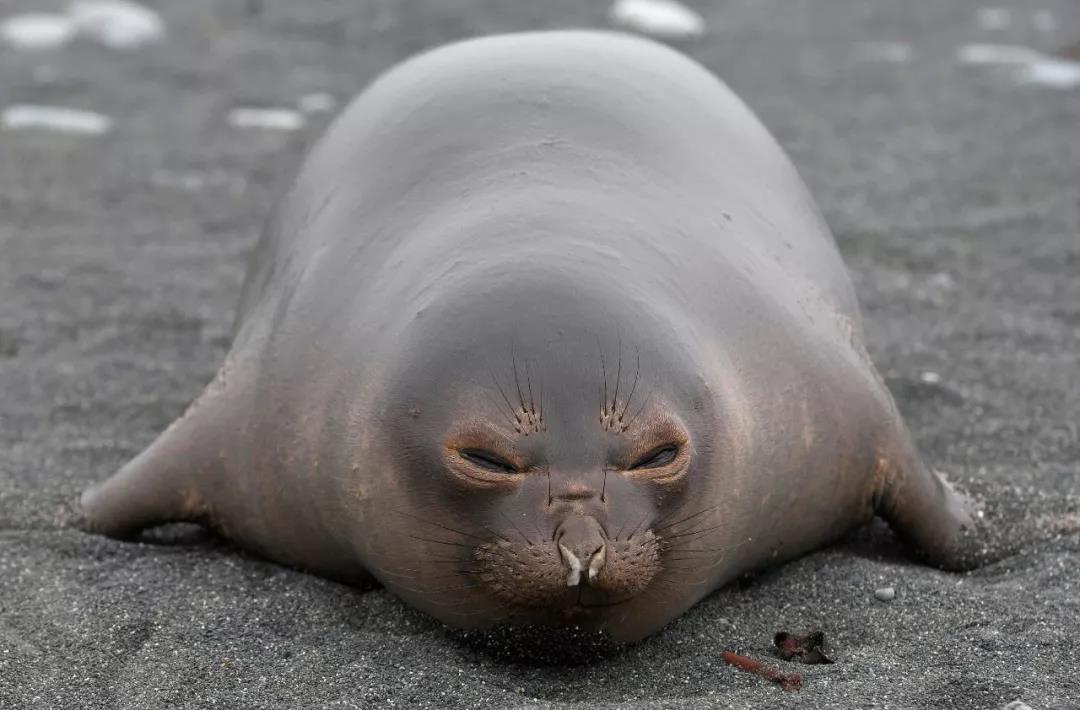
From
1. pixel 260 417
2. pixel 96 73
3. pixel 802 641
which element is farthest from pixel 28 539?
pixel 96 73

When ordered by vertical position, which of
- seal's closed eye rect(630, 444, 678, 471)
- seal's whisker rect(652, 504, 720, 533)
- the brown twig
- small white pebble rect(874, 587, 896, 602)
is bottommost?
small white pebble rect(874, 587, 896, 602)

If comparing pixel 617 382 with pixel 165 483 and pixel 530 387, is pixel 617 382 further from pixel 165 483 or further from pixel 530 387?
pixel 165 483

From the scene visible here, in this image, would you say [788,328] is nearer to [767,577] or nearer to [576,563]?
[767,577]

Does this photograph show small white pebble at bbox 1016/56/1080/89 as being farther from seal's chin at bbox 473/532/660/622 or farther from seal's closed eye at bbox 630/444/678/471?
seal's chin at bbox 473/532/660/622

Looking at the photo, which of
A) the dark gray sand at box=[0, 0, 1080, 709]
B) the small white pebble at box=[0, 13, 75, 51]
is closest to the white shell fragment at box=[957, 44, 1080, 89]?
the dark gray sand at box=[0, 0, 1080, 709]

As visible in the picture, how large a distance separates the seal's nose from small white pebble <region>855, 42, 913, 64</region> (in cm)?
769

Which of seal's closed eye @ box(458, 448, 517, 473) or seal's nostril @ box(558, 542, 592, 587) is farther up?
seal's closed eye @ box(458, 448, 517, 473)

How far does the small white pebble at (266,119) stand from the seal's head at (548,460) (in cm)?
560

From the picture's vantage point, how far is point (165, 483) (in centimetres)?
370

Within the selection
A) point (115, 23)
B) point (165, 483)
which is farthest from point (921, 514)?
point (115, 23)

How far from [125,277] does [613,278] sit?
3.53 m

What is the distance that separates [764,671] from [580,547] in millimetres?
589

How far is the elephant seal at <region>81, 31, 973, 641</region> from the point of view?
9.04 ft

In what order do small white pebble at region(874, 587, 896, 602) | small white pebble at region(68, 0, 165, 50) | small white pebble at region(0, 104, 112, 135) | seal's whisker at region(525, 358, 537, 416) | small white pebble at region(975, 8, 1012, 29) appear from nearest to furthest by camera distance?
seal's whisker at region(525, 358, 537, 416), small white pebble at region(874, 587, 896, 602), small white pebble at region(0, 104, 112, 135), small white pebble at region(68, 0, 165, 50), small white pebble at region(975, 8, 1012, 29)
